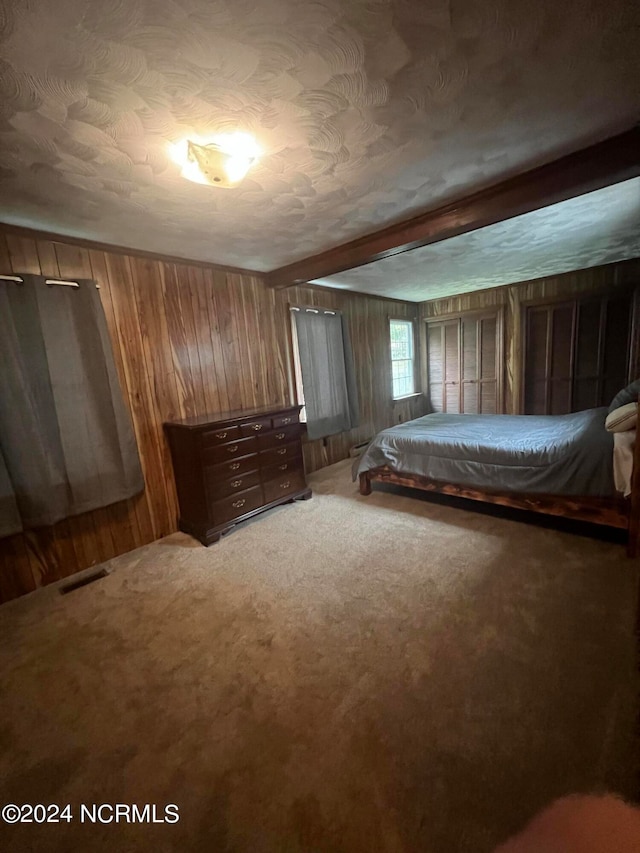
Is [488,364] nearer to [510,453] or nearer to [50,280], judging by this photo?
[510,453]

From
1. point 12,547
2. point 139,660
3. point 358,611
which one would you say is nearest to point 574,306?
point 358,611

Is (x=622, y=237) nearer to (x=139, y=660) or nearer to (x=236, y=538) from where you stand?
(x=236, y=538)

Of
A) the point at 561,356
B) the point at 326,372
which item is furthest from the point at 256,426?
the point at 561,356

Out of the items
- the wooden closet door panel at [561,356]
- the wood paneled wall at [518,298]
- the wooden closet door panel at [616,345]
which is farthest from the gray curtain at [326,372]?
the wooden closet door panel at [616,345]

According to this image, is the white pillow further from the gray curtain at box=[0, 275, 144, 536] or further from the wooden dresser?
the gray curtain at box=[0, 275, 144, 536]

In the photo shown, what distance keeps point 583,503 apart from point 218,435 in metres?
2.66

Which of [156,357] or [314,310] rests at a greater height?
[314,310]

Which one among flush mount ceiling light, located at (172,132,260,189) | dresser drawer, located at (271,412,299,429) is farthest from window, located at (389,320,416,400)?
flush mount ceiling light, located at (172,132,260,189)

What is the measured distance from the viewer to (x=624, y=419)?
2152 mm

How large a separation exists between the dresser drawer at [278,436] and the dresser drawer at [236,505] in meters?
0.40

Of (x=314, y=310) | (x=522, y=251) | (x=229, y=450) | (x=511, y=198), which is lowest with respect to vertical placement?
(x=229, y=450)

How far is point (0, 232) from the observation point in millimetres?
2064

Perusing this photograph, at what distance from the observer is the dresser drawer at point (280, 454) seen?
10.0ft

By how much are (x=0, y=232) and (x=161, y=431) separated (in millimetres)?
1577
